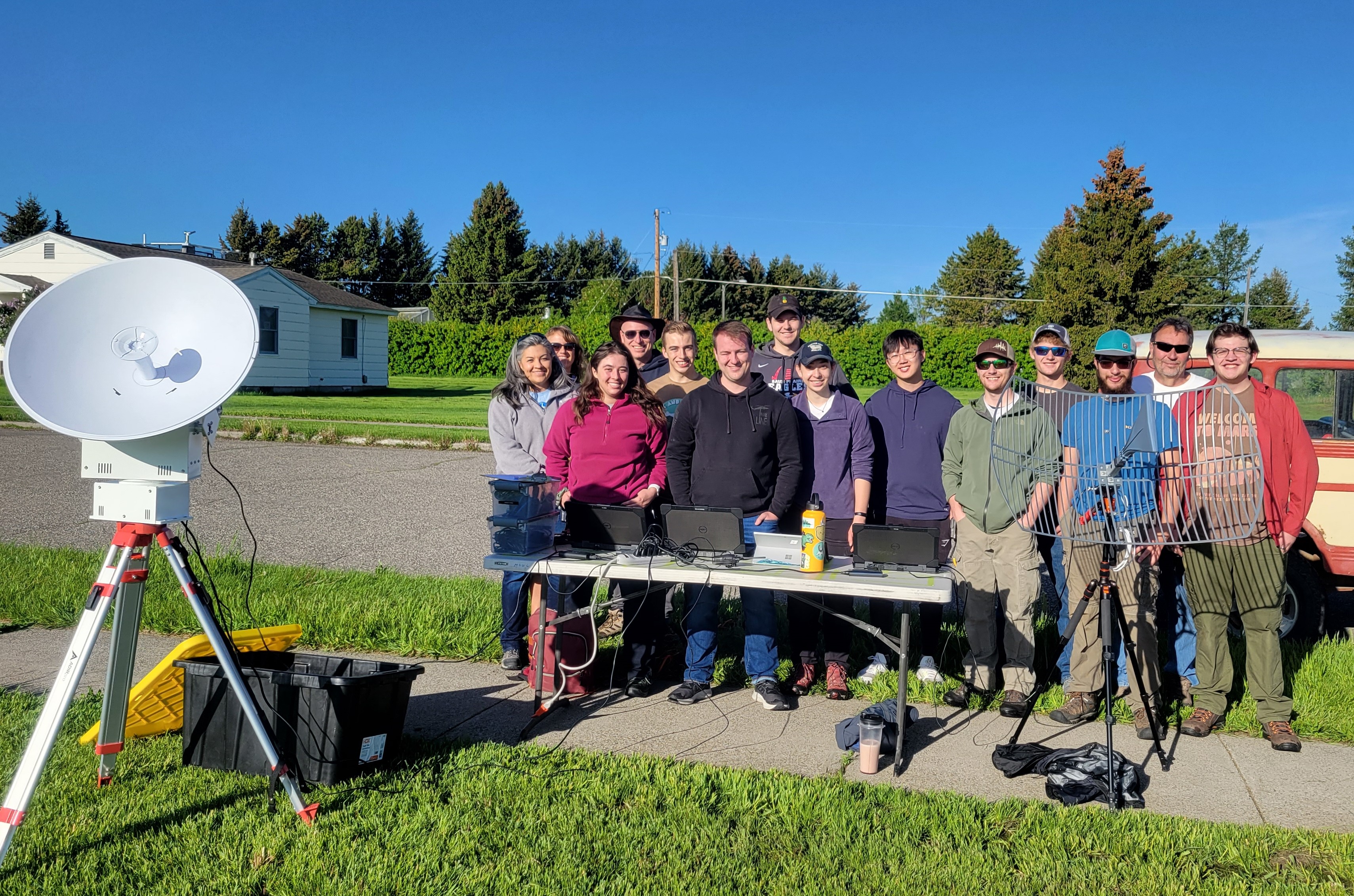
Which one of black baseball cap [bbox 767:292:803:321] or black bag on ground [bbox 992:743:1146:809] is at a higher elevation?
black baseball cap [bbox 767:292:803:321]

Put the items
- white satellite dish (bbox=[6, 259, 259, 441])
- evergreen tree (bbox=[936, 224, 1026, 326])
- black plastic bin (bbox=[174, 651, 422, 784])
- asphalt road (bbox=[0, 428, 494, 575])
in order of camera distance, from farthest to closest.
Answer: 1. evergreen tree (bbox=[936, 224, 1026, 326])
2. asphalt road (bbox=[0, 428, 494, 575])
3. black plastic bin (bbox=[174, 651, 422, 784])
4. white satellite dish (bbox=[6, 259, 259, 441])

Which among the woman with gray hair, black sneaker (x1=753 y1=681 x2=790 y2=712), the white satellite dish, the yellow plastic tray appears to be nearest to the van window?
black sneaker (x1=753 y1=681 x2=790 y2=712)

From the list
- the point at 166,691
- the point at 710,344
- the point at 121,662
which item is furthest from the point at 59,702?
the point at 710,344

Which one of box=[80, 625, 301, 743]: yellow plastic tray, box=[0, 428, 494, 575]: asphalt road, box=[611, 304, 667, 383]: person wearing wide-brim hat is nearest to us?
box=[80, 625, 301, 743]: yellow plastic tray

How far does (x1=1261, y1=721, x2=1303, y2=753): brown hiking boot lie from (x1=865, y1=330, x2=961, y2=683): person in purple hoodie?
1744 mm

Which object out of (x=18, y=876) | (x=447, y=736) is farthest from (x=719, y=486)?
(x=18, y=876)

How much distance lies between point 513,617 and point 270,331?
29.5 metres

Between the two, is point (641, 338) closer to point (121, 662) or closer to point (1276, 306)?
point (121, 662)

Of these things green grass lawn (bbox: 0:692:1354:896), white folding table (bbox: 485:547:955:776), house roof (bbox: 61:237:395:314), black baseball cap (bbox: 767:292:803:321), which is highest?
house roof (bbox: 61:237:395:314)

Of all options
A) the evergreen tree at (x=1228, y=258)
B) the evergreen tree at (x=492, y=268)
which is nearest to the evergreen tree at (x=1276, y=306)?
the evergreen tree at (x=1228, y=258)

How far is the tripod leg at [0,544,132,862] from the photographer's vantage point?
130 inches

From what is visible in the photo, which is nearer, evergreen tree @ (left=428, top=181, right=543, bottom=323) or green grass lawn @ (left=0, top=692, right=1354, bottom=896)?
green grass lawn @ (left=0, top=692, right=1354, bottom=896)

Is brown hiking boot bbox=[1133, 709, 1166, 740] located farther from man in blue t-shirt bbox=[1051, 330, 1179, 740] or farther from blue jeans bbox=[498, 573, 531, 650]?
blue jeans bbox=[498, 573, 531, 650]

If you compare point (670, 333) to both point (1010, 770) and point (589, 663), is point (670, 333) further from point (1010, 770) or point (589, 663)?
point (1010, 770)
